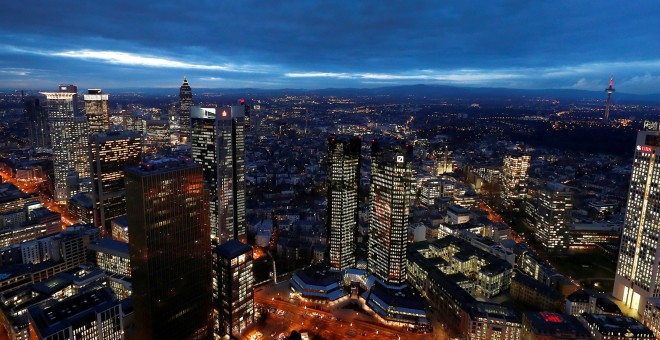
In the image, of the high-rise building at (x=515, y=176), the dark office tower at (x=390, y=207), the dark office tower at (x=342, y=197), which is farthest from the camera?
the high-rise building at (x=515, y=176)

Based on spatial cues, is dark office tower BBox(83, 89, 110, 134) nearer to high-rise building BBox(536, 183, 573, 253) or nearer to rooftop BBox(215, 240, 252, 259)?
rooftop BBox(215, 240, 252, 259)

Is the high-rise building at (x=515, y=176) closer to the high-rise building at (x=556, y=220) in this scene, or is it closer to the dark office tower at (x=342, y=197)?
the high-rise building at (x=556, y=220)

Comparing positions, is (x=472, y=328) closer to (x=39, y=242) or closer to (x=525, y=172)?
(x=39, y=242)

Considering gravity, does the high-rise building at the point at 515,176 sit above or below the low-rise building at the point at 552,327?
above

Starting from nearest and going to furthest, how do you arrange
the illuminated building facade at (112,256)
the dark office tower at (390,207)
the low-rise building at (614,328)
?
1. the low-rise building at (614,328)
2. the dark office tower at (390,207)
3. the illuminated building facade at (112,256)

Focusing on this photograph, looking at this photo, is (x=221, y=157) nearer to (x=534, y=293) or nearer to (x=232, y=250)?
(x=232, y=250)

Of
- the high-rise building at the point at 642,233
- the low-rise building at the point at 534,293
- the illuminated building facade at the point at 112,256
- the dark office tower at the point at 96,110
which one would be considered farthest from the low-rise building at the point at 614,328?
the dark office tower at the point at 96,110
